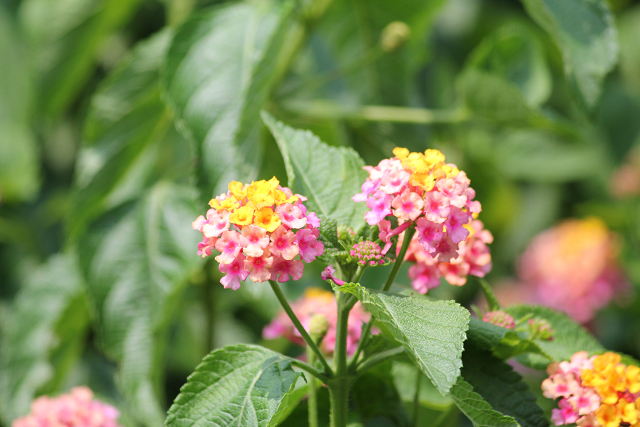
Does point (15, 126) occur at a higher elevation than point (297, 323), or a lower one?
higher

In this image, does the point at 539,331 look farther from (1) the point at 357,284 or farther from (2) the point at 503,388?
(1) the point at 357,284

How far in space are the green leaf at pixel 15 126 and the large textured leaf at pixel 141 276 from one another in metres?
0.47

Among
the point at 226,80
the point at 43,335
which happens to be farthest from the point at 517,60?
the point at 43,335

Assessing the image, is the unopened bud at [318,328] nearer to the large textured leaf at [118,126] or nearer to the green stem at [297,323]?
the green stem at [297,323]

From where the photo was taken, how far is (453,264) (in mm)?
521

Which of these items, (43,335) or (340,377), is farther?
(43,335)

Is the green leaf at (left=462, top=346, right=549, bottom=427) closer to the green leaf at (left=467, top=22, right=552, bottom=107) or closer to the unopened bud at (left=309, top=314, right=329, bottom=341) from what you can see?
the unopened bud at (left=309, top=314, right=329, bottom=341)

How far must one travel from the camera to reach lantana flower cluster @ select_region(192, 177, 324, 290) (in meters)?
0.42

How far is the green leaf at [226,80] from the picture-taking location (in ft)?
2.29

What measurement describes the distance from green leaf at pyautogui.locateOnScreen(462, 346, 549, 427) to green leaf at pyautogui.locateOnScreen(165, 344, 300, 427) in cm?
13

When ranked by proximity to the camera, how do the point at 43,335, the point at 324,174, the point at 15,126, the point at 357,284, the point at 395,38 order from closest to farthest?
1. the point at 357,284
2. the point at 324,174
3. the point at 395,38
4. the point at 43,335
5. the point at 15,126

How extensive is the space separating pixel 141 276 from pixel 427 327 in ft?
1.74

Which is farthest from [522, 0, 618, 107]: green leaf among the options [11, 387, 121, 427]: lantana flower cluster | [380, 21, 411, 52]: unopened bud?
[11, 387, 121, 427]: lantana flower cluster

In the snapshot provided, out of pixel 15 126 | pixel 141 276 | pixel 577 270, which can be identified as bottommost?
pixel 577 270
